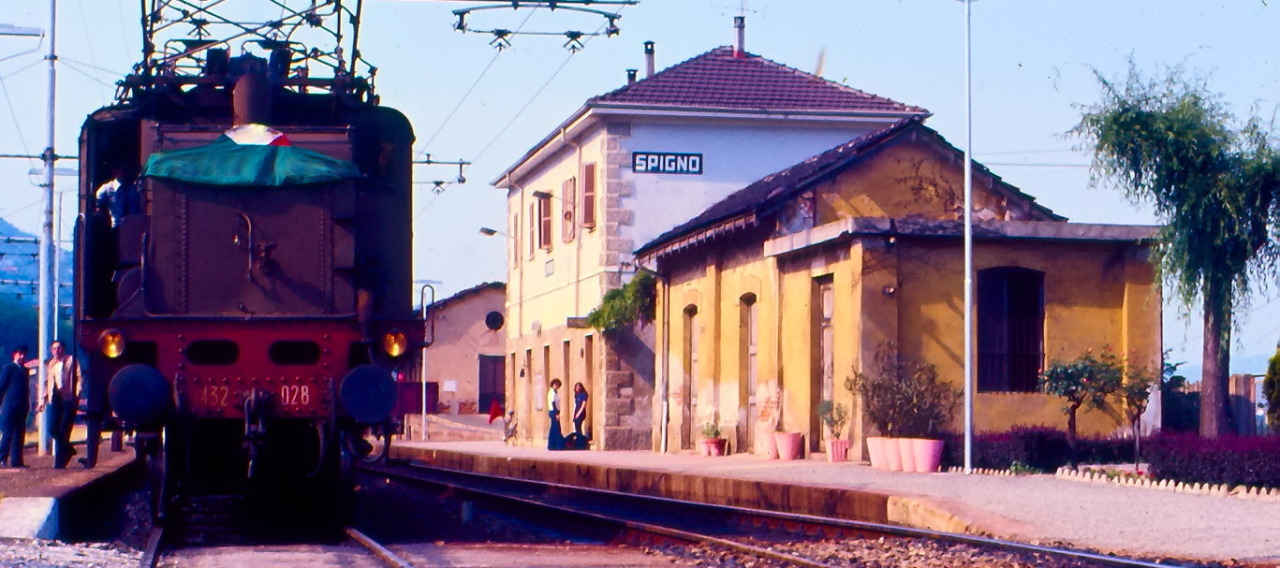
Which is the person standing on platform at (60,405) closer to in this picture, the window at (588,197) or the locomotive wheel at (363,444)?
the locomotive wheel at (363,444)

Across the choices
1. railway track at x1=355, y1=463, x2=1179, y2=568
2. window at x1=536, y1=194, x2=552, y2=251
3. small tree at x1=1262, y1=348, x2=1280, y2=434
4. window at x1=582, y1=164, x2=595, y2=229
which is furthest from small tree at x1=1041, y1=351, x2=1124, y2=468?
window at x1=536, y1=194, x2=552, y2=251

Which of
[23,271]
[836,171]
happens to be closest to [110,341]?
[836,171]

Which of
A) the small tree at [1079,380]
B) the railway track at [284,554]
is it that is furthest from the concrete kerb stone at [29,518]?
the small tree at [1079,380]

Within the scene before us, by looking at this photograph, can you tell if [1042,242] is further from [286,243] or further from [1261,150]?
[286,243]

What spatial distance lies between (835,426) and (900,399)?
1361 millimetres

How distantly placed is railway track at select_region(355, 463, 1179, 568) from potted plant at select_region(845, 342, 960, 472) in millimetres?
4196

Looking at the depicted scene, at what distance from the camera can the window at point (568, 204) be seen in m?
35.8

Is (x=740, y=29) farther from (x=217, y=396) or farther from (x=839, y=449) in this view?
(x=217, y=396)

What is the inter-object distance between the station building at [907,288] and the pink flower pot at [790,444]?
125 millimetres

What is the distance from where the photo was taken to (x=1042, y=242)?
22.5 m

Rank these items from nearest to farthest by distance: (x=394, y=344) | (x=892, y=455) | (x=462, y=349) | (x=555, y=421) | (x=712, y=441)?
(x=394, y=344)
(x=892, y=455)
(x=712, y=441)
(x=555, y=421)
(x=462, y=349)

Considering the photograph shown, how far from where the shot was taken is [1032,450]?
19594mm

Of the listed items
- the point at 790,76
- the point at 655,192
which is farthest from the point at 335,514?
the point at 790,76

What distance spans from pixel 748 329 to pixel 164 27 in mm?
14800
